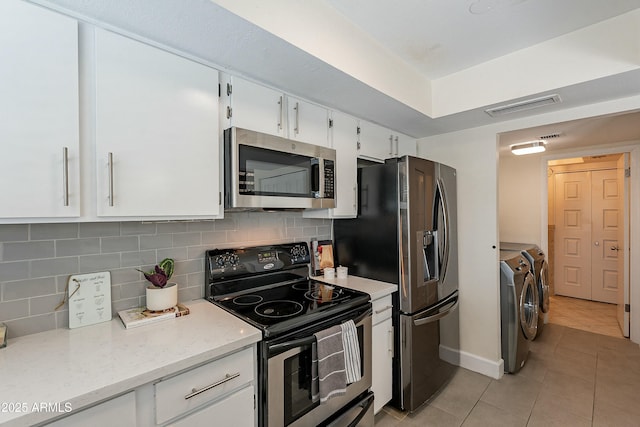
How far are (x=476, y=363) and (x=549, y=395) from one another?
1.71 ft

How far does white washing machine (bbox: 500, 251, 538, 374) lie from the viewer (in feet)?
8.47

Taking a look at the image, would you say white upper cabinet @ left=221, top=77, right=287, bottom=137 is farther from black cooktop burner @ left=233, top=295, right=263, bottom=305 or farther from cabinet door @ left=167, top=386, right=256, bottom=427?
cabinet door @ left=167, top=386, right=256, bottom=427

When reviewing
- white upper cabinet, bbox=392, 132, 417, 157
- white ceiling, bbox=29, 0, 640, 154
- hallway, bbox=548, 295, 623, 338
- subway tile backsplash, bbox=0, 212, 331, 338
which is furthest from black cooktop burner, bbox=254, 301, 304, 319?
hallway, bbox=548, 295, 623, 338

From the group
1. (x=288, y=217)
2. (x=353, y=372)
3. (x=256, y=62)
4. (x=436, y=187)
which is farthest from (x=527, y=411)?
(x=256, y=62)

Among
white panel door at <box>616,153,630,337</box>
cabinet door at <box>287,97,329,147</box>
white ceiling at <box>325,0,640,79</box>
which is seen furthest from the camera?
white panel door at <box>616,153,630,337</box>

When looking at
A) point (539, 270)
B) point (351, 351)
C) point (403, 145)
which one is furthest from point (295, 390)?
point (539, 270)

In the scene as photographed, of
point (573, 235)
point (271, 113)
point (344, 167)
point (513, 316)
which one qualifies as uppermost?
point (271, 113)

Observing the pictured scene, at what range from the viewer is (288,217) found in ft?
7.32

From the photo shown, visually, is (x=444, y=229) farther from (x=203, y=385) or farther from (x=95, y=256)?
(x=95, y=256)

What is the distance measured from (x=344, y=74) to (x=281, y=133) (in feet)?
1.62

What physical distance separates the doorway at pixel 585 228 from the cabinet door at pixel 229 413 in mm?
5127

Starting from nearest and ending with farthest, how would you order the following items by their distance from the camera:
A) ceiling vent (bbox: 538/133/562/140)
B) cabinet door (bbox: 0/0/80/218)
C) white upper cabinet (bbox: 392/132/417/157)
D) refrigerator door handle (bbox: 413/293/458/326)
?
cabinet door (bbox: 0/0/80/218) → refrigerator door handle (bbox: 413/293/458/326) → white upper cabinet (bbox: 392/132/417/157) → ceiling vent (bbox: 538/133/562/140)

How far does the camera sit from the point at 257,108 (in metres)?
1.68

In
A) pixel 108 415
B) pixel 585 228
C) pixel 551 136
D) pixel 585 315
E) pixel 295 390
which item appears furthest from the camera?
pixel 585 228
